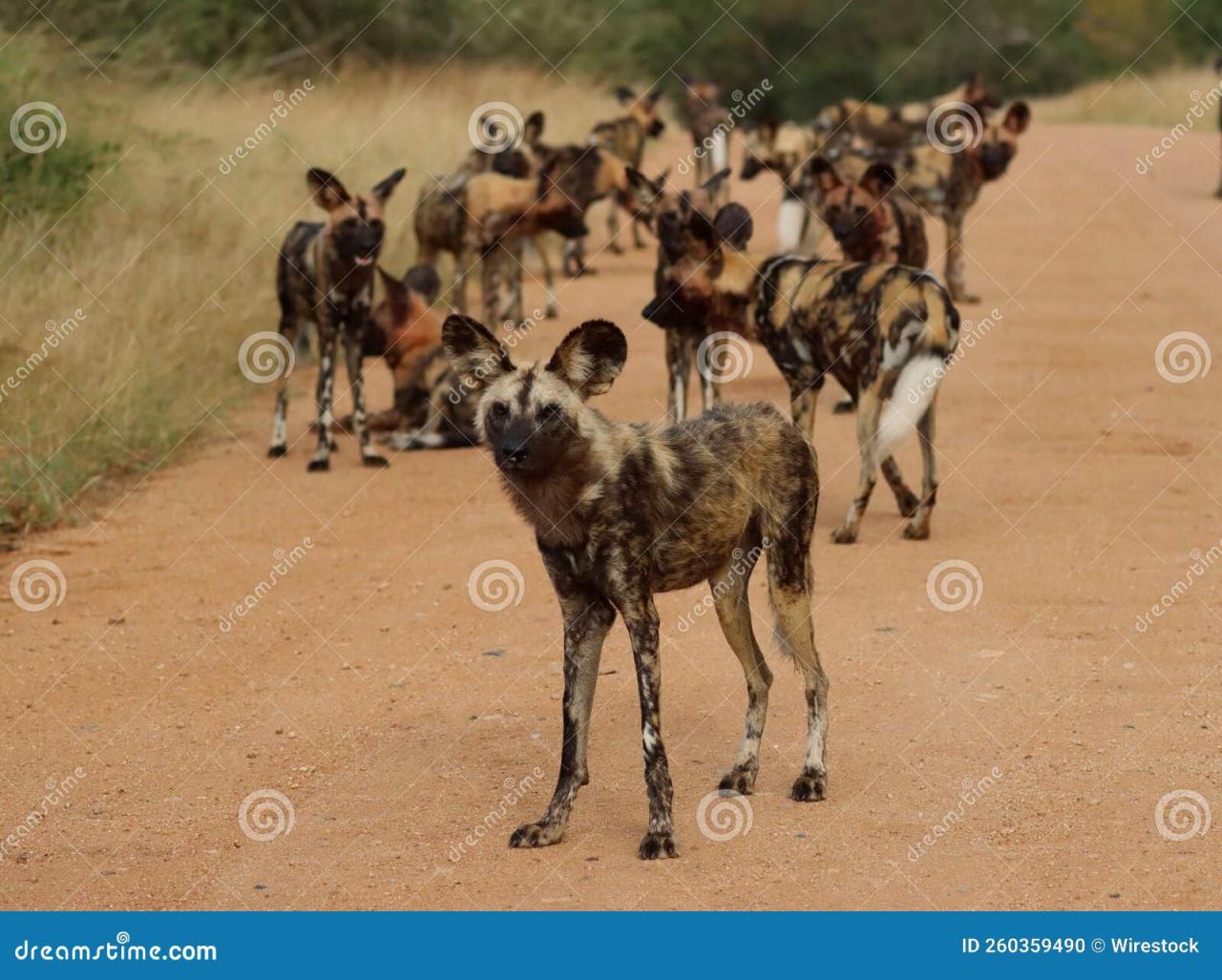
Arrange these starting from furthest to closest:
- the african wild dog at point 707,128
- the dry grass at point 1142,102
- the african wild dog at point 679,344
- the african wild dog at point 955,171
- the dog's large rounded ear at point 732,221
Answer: the dry grass at point 1142,102
the african wild dog at point 707,128
the african wild dog at point 955,171
the african wild dog at point 679,344
the dog's large rounded ear at point 732,221

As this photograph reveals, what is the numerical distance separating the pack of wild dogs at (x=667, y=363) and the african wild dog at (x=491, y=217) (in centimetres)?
2

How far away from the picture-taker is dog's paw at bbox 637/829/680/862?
4195mm

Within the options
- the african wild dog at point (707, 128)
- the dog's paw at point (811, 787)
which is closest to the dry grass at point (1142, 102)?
the african wild dog at point (707, 128)

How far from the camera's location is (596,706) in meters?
5.36

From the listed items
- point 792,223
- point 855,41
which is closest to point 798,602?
point 792,223

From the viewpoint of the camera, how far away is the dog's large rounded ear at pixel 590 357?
424cm

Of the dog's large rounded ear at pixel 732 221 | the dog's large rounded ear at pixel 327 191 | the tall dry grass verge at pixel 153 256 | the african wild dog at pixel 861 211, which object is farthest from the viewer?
the african wild dog at pixel 861 211

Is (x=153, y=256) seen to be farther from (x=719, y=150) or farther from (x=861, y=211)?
(x=719, y=150)

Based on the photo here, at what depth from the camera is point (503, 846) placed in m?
4.33

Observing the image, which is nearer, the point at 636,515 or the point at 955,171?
the point at 636,515

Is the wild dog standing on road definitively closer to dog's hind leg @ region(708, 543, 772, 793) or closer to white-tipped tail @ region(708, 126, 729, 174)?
white-tipped tail @ region(708, 126, 729, 174)

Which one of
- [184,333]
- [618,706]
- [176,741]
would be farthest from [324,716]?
[184,333]

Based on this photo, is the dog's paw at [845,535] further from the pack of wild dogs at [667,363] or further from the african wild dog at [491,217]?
the african wild dog at [491,217]

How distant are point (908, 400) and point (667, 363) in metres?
1.91
